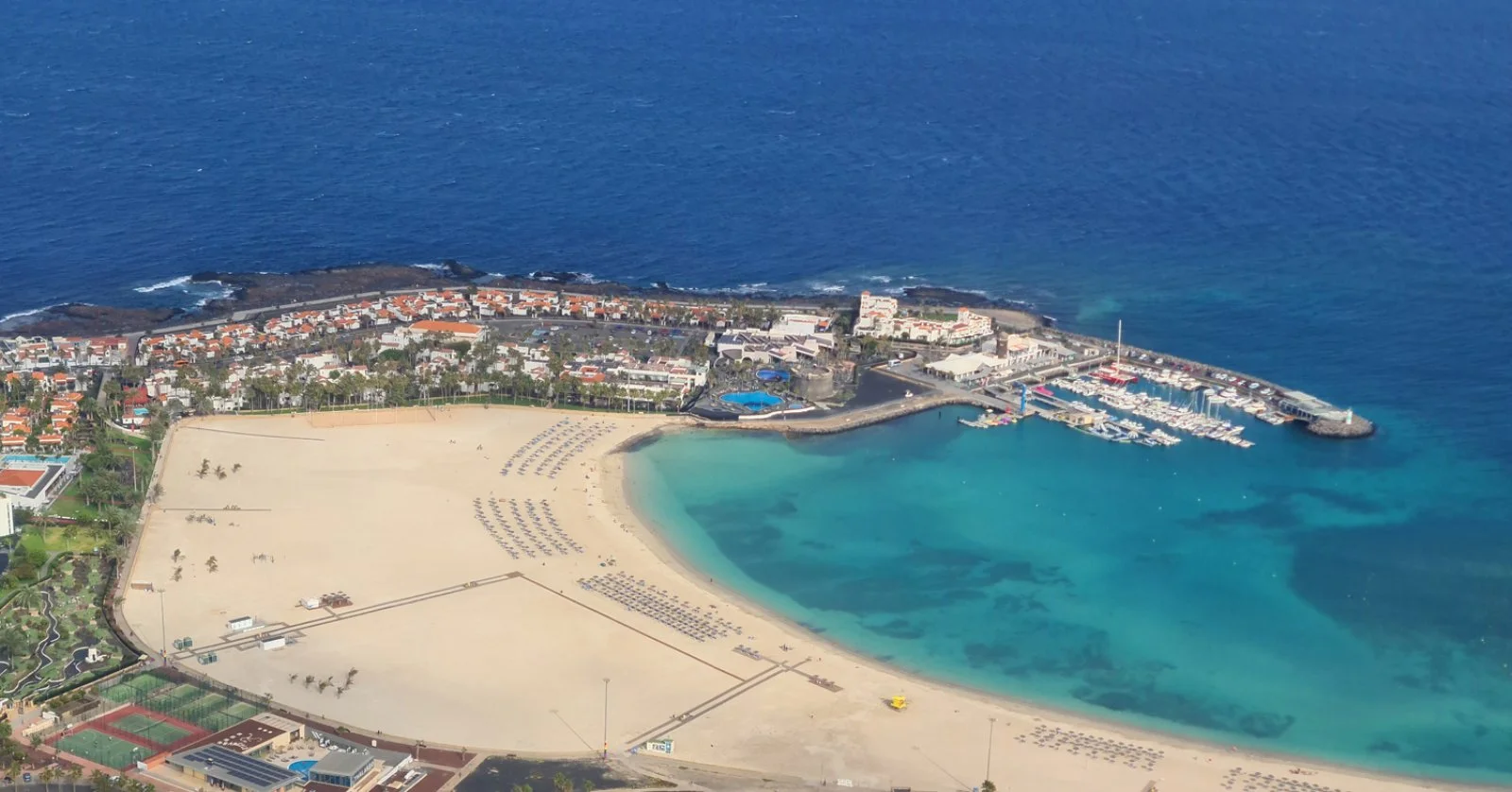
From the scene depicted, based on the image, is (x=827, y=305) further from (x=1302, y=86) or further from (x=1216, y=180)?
(x=1302, y=86)

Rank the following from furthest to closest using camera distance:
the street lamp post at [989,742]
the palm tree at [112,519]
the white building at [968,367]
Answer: the white building at [968,367], the palm tree at [112,519], the street lamp post at [989,742]

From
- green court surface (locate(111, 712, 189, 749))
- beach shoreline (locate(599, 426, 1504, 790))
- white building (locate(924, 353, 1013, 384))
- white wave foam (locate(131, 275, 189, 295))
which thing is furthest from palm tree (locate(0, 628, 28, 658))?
white building (locate(924, 353, 1013, 384))

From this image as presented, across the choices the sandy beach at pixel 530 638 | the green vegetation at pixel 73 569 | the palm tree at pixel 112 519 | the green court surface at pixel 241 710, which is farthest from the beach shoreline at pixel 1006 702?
the green vegetation at pixel 73 569

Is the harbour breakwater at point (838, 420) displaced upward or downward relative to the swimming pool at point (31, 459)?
downward

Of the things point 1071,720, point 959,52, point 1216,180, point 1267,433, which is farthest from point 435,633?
point 959,52

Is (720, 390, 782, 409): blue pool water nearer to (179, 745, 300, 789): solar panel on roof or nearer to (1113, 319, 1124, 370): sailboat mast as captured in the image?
(1113, 319, 1124, 370): sailboat mast

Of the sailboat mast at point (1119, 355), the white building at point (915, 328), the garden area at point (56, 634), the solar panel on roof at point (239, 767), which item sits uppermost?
the white building at point (915, 328)

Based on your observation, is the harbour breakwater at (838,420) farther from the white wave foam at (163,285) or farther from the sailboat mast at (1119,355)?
the white wave foam at (163,285)
